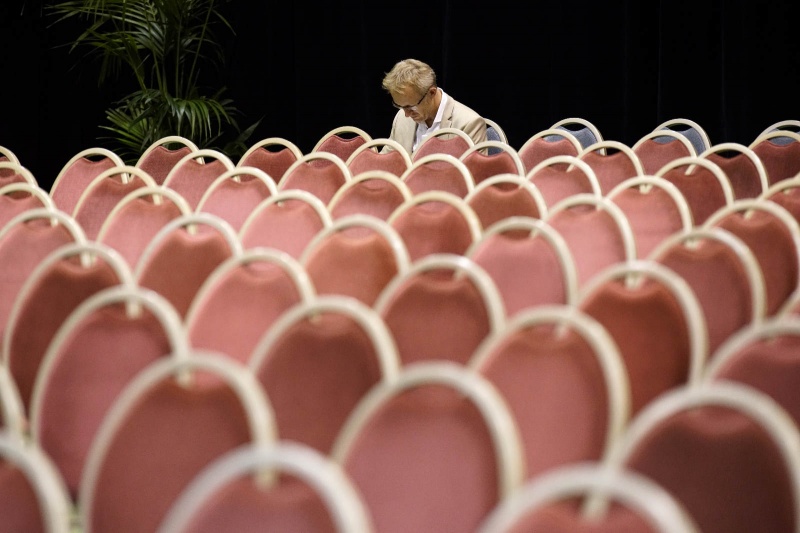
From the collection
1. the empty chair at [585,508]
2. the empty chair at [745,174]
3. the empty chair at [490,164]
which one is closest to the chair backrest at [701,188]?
the empty chair at [745,174]

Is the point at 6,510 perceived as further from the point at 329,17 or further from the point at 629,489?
the point at 329,17

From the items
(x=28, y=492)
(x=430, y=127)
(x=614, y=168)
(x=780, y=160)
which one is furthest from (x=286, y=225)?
(x=780, y=160)

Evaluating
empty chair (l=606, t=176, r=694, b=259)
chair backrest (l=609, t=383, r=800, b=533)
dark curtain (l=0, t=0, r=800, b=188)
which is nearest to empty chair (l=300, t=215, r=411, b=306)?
empty chair (l=606, t=176, r=694, b=259)

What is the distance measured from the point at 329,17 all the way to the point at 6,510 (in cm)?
534

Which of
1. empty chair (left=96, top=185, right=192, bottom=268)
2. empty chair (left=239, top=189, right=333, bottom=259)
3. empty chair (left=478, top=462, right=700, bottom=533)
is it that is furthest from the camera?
empty chair (left=96, top=185, right=192, bottom=268)

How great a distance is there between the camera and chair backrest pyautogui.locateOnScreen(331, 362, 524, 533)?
1.04 meters

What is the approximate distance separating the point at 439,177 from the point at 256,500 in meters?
2.06

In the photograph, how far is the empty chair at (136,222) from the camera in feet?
7.77

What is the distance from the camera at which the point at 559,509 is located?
834 mm

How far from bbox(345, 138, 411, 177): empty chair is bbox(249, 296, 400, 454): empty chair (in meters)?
1.95

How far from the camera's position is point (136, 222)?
94.8 inches

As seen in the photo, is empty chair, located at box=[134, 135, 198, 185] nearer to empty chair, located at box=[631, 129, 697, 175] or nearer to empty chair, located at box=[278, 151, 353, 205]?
empty chair, located at box=[278, 151, 353, 205]

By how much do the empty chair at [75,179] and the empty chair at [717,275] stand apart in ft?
7.01

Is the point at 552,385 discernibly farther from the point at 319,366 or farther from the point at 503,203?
the point at 503,203
